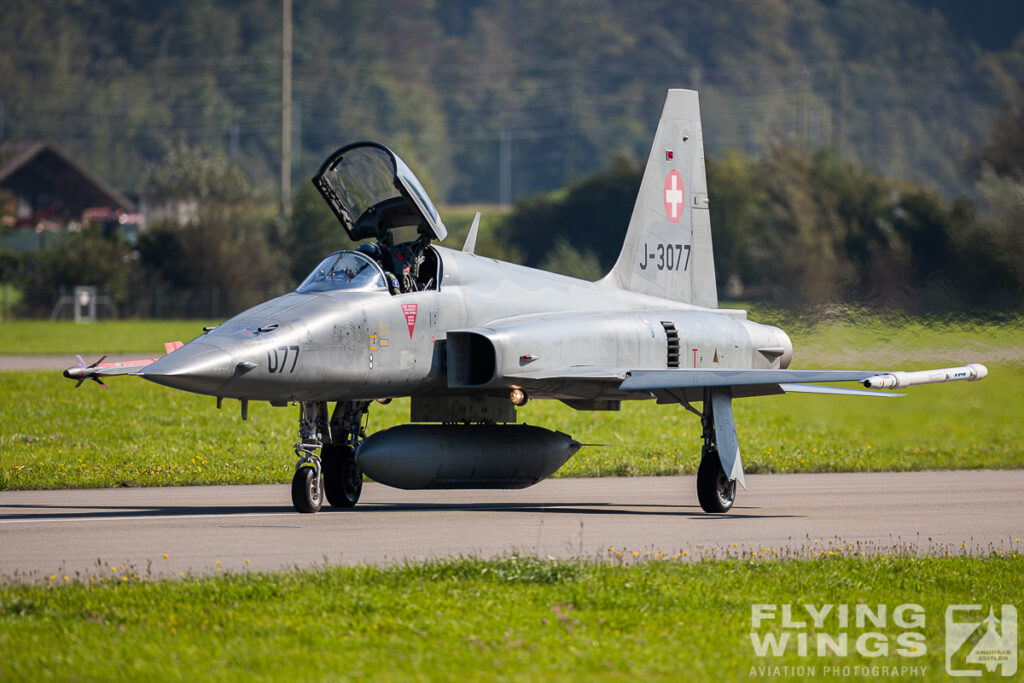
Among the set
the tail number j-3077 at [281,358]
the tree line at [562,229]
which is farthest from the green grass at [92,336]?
the tail number j-3077 at [281,358]

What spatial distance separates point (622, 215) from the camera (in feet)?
298

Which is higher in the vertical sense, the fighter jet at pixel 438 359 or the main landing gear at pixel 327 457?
the fighter jet at pixel 438 359

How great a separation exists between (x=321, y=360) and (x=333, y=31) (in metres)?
171

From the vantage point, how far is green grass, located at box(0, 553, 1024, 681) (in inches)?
309

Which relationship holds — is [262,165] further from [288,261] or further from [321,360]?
[321,360]

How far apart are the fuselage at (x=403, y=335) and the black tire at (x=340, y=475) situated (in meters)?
0.93

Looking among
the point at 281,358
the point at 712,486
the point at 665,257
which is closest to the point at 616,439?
the point at 665,257

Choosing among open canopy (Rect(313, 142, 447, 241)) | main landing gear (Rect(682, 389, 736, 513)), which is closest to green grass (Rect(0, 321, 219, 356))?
open canopy (Rect(313, 142, 447, 241))

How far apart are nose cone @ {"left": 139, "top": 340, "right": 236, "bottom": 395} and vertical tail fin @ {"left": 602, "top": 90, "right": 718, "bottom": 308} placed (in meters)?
6.93

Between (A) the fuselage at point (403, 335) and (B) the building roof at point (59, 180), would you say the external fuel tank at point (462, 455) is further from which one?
(B) the building roof at point (59, 180)

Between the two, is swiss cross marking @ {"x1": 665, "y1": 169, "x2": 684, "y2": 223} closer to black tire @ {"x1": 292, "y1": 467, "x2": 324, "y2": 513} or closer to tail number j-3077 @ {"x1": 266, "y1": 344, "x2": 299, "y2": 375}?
black tire @ {"x1": 292, "y1": 467, "x2": 324, "y2": 513}

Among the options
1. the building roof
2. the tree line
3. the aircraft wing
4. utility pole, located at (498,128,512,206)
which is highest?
utility pole, located at (498,128,512,206)

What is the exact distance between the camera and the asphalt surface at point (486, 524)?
1172cm

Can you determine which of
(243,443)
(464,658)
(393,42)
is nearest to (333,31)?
(393,42)
